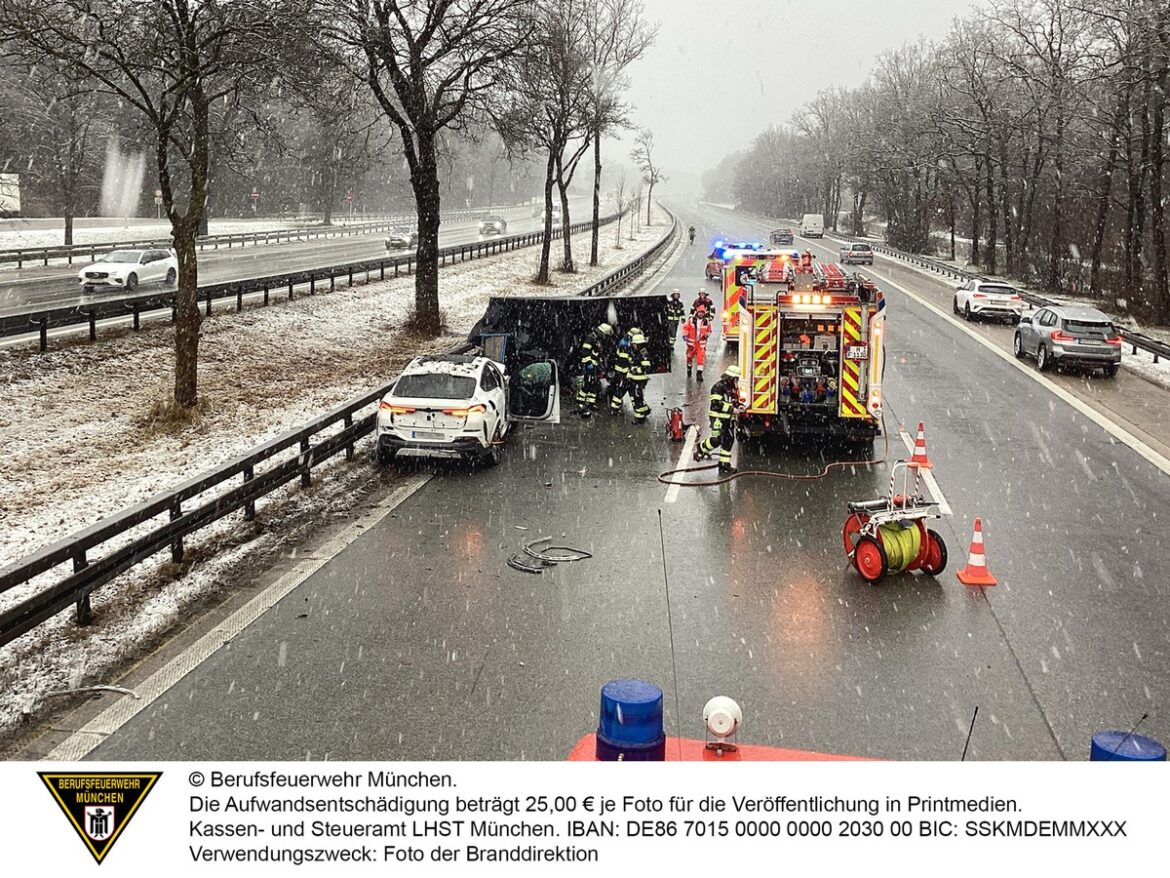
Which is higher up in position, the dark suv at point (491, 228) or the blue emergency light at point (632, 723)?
the dark suv at point (491, 228)

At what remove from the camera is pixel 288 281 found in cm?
3156

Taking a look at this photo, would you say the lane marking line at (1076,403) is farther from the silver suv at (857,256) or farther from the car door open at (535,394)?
the silver suv at (857,256)

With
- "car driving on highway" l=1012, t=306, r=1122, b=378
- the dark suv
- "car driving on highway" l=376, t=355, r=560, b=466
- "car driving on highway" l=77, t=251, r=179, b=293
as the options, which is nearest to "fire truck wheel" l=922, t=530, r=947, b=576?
"car driving on highway" l=376, t=355, r=560, b=466

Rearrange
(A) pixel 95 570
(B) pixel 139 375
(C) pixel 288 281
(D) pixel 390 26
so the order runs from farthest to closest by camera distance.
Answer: (C) pixel 288 281, (D) pixel 390 26, (B) pixel 139 375, (A) pixel 95 570

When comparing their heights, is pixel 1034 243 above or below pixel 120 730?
above

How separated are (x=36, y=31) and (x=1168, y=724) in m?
16.0

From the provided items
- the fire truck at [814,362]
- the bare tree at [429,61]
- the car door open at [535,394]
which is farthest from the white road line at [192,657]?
the bare tree at [429,61]

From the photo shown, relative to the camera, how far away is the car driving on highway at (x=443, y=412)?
14.6 meters

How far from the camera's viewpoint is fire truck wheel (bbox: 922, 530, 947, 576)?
34.6ft

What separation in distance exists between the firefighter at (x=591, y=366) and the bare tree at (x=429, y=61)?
9552 mm

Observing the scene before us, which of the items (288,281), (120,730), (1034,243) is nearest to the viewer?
(120,730)

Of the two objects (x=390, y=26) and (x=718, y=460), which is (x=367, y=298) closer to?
(x=390, y=26)

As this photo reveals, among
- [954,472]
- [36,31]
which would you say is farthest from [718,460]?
[36,31]

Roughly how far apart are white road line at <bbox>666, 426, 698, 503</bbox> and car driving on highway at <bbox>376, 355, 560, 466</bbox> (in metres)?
2.69
